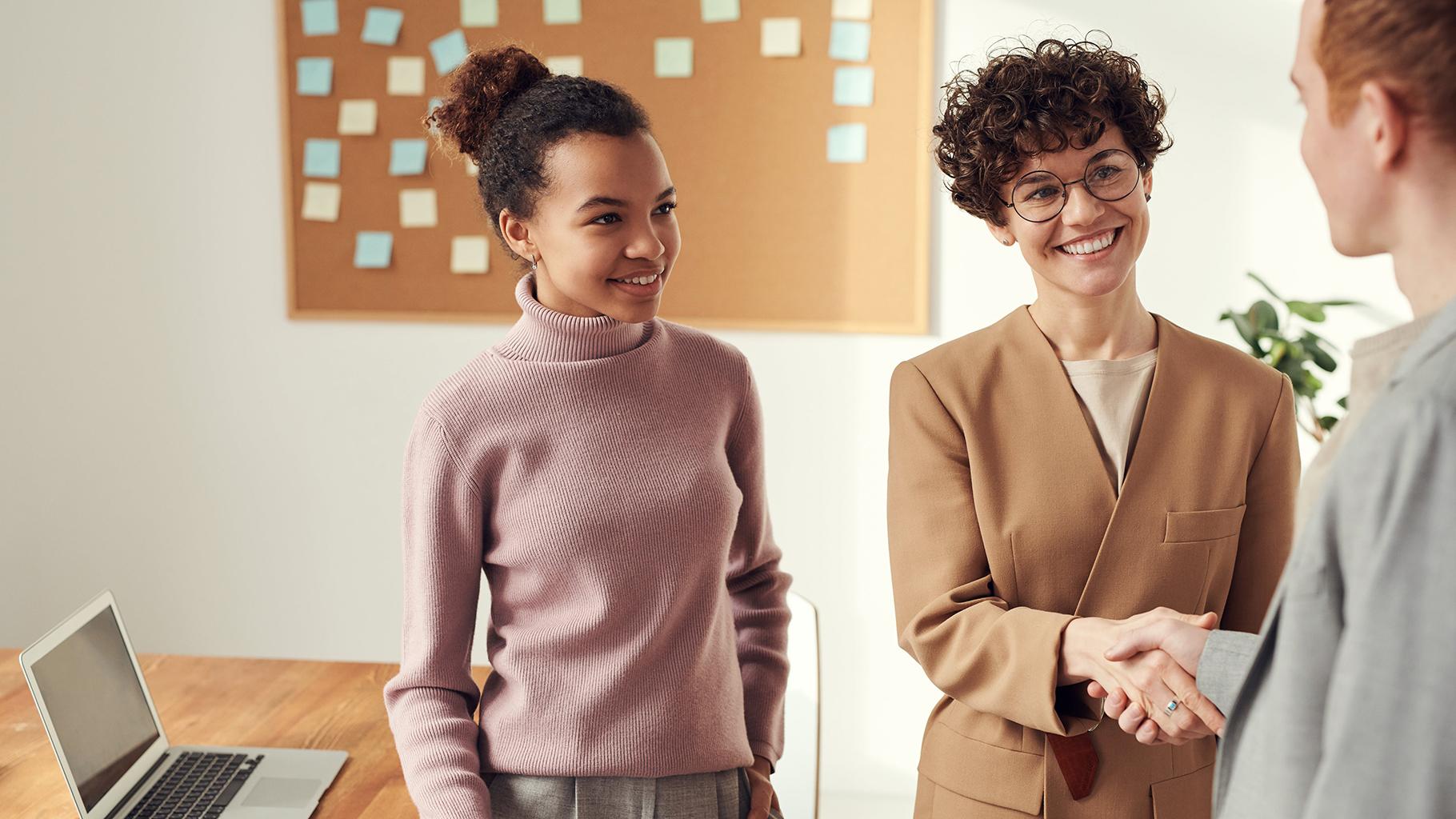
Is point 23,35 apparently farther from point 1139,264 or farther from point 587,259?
point 1139,264

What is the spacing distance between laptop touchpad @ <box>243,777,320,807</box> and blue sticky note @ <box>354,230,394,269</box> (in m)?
1.71

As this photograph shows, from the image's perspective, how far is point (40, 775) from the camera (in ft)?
5.60

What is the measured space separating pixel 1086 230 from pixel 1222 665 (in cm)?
51

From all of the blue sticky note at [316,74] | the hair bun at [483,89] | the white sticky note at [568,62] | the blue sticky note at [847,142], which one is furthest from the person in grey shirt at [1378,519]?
the blue sticky note at [316,74]

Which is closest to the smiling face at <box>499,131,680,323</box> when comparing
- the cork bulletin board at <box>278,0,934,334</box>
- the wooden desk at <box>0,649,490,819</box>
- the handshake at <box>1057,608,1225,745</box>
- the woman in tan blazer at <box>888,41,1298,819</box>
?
the woman in tan blazer at <box>888,41,1298,819</box>

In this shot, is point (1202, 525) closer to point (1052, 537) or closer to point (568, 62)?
point (1052, 537)

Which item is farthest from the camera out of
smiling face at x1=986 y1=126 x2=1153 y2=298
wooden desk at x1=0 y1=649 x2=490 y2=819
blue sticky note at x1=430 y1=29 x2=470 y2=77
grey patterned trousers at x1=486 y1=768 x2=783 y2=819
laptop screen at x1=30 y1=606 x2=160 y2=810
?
blue sticky note at x1=430 y1=29 x2=470 y2=77

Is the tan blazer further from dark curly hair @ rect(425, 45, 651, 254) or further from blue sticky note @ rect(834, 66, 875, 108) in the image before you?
blue sticky note @ rect(834, 66, 875, 108)

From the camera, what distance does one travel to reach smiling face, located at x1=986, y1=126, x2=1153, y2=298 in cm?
134

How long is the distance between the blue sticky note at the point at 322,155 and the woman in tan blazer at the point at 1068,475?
2137 mm

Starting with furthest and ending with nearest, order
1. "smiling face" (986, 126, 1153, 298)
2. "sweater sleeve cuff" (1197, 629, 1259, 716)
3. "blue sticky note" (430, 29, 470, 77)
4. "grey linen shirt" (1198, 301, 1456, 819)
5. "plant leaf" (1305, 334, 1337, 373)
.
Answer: "blue sticky note" (430, 29, 470, 77) → "plant leaf" (1305, 334, 1337, 373) → "smiling face" (986, 126, 1153, 298) → "sweater sleeve cuff" (1197, 629, 1259, 716) → "grey linen shirt" (1198, 301, 1456, 819)

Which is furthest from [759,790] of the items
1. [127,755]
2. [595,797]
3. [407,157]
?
[407,157]

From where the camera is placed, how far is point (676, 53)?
2957mm

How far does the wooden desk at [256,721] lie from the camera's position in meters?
1.65
